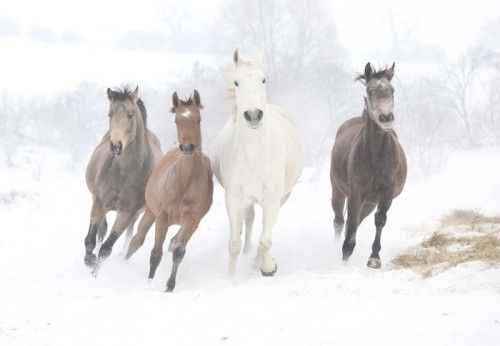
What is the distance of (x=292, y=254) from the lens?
7.69 m

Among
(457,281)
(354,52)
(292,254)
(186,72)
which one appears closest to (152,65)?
(186,72)

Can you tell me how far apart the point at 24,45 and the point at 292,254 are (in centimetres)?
5772

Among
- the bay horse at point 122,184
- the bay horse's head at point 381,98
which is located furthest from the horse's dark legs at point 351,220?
the bay horse at point 122,184

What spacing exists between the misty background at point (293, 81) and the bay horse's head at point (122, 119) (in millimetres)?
16719

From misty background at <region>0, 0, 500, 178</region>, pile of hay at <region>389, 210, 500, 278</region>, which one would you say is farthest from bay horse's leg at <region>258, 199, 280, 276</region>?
misty background at <region>0, 0, 500, 178</region>

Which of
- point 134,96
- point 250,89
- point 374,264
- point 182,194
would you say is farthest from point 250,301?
point 134,96

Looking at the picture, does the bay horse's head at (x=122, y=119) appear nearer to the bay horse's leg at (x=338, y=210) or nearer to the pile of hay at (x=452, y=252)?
the bay horse's leg at (x=338, y=210)

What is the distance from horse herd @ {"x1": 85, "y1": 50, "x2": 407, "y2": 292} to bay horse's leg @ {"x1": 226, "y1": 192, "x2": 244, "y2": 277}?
0.01m

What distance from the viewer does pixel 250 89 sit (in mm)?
5305

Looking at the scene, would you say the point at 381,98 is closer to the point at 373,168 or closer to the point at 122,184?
the point at 373,168

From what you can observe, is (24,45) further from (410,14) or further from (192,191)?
(192,191)

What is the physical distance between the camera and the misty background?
30859mm

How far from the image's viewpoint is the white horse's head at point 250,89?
516cm

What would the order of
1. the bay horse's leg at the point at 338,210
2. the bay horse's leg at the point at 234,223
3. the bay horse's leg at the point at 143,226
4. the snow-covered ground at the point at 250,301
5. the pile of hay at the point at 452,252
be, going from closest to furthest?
the snow-covered ground at the point at 250,301 < the pile of hay at the point at 452,252 < the bay horse's leg at the point at 234,223 < the bay horse's leg at the point at 143,226 < the bay horse's leg at the point at 338,210
